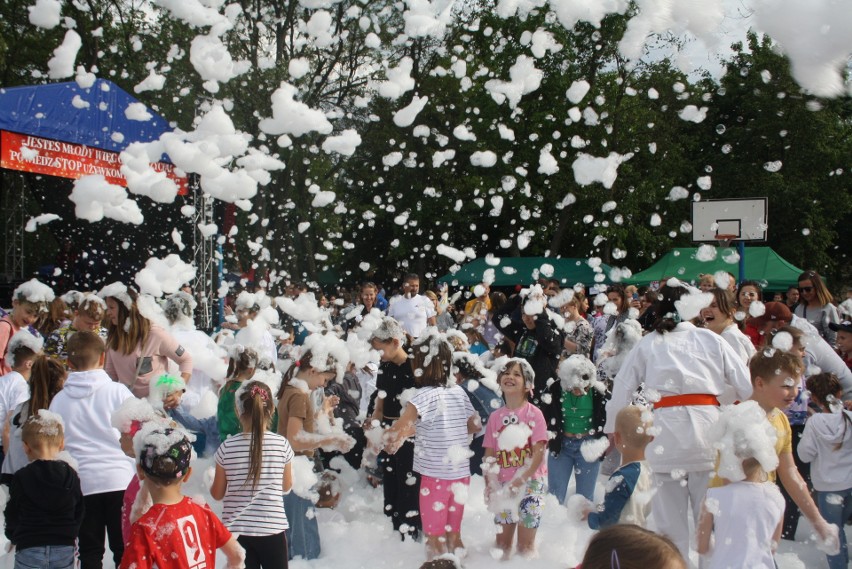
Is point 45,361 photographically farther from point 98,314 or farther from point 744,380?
point 744,380

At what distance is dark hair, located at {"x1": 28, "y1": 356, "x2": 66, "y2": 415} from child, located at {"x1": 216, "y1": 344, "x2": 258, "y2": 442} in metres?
1.02

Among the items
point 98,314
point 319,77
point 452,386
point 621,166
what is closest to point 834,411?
point 452,386

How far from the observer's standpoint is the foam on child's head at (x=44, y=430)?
11.8 ft

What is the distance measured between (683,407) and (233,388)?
267 centimetres

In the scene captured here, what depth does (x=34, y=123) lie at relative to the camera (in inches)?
406

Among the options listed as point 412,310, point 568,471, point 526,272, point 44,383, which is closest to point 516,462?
point 568,471

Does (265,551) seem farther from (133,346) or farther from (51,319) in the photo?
(51,319)

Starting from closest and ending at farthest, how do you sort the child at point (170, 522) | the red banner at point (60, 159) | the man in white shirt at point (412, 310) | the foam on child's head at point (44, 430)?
the child at point (170, 522) → the foam on child's head at point (44, 430) → the man in white shirt at point (412, 310) → the red banner at point (60, 159)

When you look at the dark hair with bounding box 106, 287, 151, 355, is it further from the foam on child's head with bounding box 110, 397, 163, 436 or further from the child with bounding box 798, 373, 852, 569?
the child with bounding box 798, 373, 852, 569

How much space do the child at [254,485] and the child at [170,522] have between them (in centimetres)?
53

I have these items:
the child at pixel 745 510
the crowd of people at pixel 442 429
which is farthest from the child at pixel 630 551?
the child at pixel 745 510

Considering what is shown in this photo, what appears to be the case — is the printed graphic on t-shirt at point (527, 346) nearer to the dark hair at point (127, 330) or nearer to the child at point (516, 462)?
the child at point (516, 462)

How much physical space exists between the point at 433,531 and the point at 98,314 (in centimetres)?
281

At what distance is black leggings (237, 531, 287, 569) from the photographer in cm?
362
